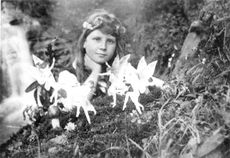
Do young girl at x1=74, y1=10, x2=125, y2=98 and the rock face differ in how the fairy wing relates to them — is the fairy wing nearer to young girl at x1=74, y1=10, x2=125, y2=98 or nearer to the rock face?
young girl at x1=74, y1=10, x2=125, y2=98

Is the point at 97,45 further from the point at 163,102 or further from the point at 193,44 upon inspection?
the point at 193,44

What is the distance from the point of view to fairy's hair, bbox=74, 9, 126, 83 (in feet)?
12.2

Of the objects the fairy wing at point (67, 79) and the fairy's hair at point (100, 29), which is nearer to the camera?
the fairy wing at point (67, 79)

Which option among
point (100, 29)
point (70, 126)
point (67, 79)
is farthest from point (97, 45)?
point (70, 126)

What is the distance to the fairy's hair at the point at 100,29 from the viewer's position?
3.73 m

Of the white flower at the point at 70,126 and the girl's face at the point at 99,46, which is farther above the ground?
the girl's face at the point at 99,46

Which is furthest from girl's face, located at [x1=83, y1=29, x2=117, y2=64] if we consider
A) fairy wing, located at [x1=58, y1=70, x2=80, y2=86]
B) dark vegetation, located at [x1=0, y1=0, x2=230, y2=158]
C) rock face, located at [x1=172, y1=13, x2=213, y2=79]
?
rock face, located at [x1=172, y1=13, x2=213, y2=79]

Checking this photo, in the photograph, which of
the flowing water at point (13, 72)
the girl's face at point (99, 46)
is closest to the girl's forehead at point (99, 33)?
the girl's face at point (99, 46)

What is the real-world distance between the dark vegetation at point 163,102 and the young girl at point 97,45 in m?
0.28

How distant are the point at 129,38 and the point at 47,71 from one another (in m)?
1.29

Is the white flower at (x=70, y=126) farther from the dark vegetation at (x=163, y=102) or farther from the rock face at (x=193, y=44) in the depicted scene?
the rock face at (x=193, y=44)

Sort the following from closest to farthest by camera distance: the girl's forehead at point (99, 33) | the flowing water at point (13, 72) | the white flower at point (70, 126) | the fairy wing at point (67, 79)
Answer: the white flower at point (70, 126)
the fairy wing at point (67, 79)
the girl's forehead at point (99, 33)
the flowing water at point (13, 72)

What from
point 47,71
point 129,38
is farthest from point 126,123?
point 129,38

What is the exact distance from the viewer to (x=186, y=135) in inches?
106
